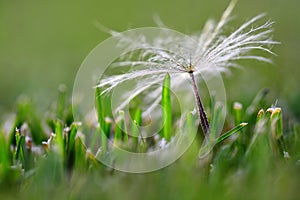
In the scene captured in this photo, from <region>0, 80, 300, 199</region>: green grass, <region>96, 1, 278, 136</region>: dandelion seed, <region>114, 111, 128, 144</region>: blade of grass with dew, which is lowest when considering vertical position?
<region>0, 80, 300, 199</region>: green grass

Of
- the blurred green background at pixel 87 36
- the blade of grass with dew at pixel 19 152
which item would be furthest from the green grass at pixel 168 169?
the blurred green background at pixel 87 36

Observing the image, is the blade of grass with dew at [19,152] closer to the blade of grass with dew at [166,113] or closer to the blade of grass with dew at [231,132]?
the blade of grass with dew at [166,113]

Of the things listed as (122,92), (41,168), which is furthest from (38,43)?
(41,168)

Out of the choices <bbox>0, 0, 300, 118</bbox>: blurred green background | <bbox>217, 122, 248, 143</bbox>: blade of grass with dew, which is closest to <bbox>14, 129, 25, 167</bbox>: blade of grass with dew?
<bbox>217, 122, 248, 143</bbox>: blade of grass with dew

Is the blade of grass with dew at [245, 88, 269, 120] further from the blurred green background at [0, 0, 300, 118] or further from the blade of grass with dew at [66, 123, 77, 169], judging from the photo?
the blade of grass with dew at [66, 123, 77, 169]

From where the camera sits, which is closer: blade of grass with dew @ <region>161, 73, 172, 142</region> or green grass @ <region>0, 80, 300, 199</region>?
green grass @ <region>0, 80, 300, 199</region>
